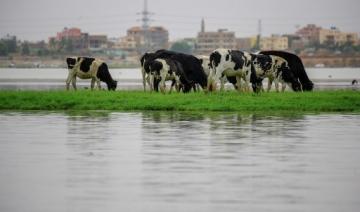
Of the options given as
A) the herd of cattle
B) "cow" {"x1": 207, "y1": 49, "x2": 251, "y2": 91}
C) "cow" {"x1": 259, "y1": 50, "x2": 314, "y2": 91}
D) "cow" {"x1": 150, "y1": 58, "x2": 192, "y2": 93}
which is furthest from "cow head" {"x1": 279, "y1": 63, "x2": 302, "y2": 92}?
"cow" {"x1": 150, "y1": 58, "x2": 192, "y2": 93}

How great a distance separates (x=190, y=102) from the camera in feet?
108

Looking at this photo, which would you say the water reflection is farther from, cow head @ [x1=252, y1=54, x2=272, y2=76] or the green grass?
cow head @ [x1=252, y1=54, x2=272, y2=76]

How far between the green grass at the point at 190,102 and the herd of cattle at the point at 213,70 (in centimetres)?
254

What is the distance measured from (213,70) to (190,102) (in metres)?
5.94

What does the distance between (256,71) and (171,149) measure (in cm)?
2270

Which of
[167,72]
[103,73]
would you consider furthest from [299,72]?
[103,73]

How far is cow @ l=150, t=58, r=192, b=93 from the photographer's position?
39500mm

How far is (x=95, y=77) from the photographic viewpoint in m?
46.0

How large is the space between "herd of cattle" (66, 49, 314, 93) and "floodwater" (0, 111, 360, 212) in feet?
41.0

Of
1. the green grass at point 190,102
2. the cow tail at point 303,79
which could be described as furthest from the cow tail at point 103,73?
the green grass at point 190,102

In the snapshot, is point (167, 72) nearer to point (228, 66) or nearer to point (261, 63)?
point (228, 66)

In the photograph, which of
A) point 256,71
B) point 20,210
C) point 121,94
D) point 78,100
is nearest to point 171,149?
point 20,210

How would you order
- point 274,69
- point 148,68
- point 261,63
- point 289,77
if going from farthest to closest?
point 289,77
point 274,69
point 148,68
point 261,63

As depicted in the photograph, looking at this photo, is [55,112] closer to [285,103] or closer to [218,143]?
[285,103]
